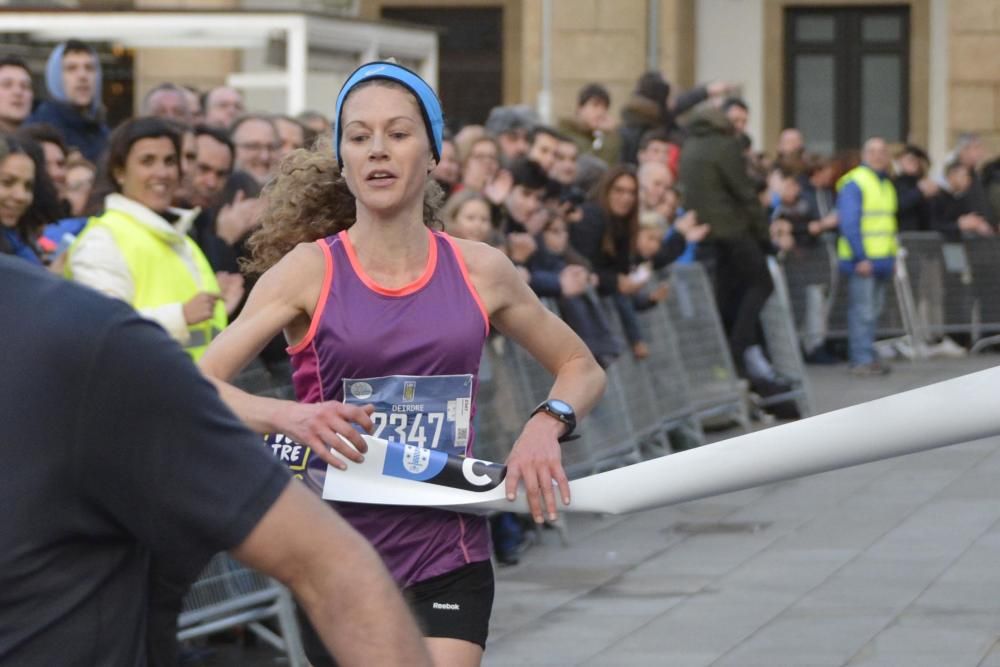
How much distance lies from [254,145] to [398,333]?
592cm

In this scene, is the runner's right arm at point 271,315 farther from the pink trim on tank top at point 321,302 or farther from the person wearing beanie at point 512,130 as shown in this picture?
the person wearing beanie at point 512,130

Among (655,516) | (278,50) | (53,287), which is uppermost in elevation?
(278,50)

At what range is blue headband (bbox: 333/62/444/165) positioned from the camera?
4.02 m

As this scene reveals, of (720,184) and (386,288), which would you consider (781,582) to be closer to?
(386,288)

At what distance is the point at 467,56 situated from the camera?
3036 centimetres

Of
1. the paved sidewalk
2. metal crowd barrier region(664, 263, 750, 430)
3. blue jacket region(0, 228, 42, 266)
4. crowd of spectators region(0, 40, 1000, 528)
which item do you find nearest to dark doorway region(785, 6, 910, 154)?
crowd of spectators region(0, 40, 1000, 528)

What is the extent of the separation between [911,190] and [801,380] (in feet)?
Result: 19.6

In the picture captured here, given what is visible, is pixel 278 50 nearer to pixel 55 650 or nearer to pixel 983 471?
pixel 983 471

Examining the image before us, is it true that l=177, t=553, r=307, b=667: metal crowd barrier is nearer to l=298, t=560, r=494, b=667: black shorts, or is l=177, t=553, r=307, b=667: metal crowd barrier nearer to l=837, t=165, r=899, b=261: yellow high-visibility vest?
l=298, t=560, r=494, b=667: black shorts

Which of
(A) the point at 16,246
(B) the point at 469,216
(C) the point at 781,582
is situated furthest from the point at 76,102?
(C) the point at 781,582

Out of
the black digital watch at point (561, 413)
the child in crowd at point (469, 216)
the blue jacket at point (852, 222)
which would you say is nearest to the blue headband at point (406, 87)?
the black digital watch at point (561, 413)

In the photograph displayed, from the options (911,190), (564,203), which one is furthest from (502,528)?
(911,190)

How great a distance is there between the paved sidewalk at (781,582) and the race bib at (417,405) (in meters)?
3.03

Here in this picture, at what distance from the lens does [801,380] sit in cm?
1480
